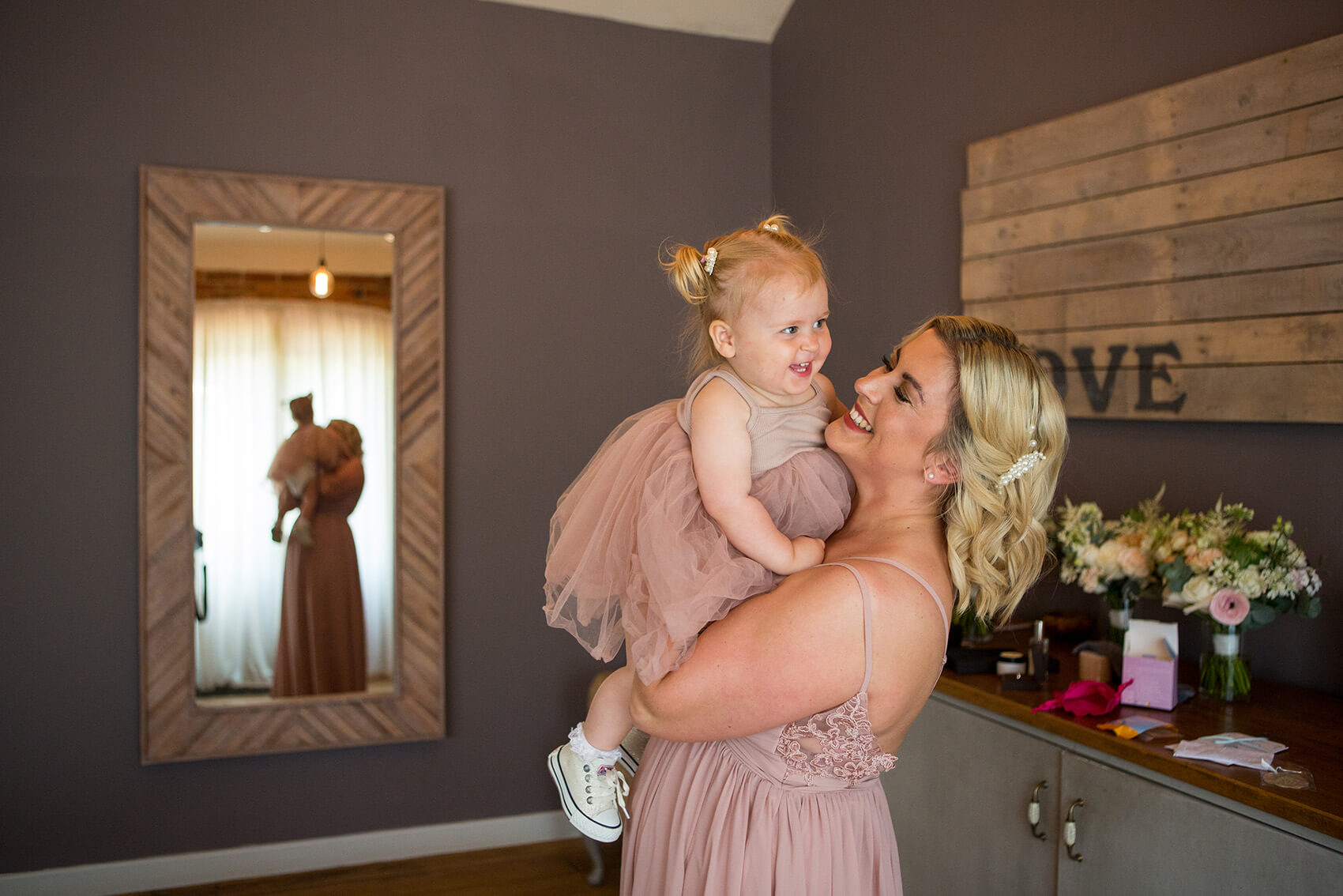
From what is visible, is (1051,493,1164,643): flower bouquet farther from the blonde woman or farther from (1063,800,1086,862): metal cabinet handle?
the blonde woman

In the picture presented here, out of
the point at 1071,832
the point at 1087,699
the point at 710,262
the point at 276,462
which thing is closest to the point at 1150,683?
the point at 1087,699

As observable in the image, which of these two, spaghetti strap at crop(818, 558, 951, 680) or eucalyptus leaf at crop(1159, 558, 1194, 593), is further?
eucalyptus leaf at crop(1159, 558, 1194, 593)

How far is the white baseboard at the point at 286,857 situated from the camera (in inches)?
132

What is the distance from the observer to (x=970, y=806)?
235 centimetres

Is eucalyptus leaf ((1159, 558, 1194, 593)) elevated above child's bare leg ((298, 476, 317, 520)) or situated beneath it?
situated beneath

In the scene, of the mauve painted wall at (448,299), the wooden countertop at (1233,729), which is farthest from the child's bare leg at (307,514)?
the wooden countertop at (1233,729)

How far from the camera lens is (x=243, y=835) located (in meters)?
3.54

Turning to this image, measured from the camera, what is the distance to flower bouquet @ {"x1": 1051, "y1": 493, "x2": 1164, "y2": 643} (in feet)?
7.48

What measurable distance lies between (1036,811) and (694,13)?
3.26 m

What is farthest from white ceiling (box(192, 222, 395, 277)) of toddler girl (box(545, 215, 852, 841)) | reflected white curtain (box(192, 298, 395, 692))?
toddler girl (box(545, 215, 852, 841))

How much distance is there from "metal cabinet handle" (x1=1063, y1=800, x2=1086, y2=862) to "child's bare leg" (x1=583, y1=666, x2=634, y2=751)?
1007 millimetres

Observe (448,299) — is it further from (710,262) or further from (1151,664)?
(1151,664)

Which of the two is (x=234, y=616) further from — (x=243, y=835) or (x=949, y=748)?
(x=949, y=748)

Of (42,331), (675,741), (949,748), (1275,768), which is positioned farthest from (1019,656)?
(42,331)
